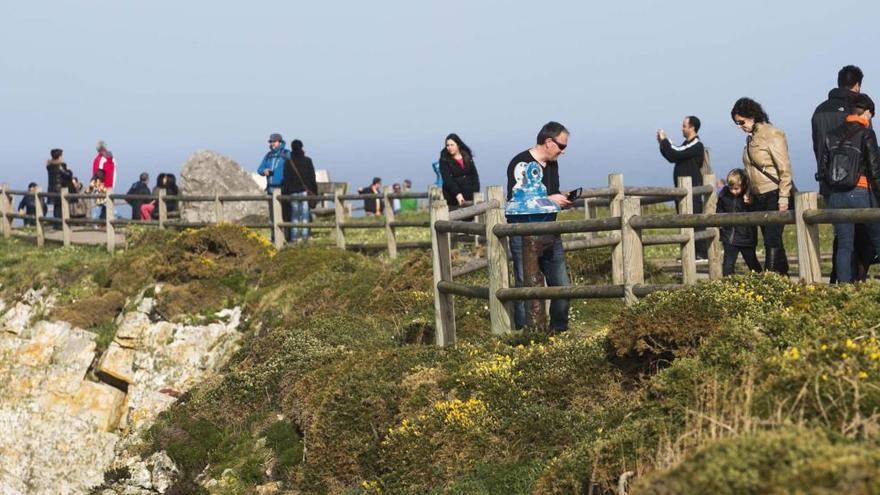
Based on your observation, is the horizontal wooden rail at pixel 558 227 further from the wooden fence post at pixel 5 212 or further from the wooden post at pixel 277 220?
the wooden fence post at pixel 5 212

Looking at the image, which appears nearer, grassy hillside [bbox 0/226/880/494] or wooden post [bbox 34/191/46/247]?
grassy hillside [bbox 0/226/880/494]

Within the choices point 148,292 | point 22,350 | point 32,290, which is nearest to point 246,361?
point 148,292

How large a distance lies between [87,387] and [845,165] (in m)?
12.9

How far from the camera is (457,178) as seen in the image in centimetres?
2186

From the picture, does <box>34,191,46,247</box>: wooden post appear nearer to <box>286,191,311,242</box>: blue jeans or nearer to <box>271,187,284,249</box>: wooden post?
<box>286,191,311,242</box>: blue jeans

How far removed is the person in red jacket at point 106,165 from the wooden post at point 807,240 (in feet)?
79.8

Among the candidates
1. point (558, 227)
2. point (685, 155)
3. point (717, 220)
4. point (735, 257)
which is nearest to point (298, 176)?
point (685, 155)

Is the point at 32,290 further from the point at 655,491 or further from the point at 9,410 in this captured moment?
the point at 655,491

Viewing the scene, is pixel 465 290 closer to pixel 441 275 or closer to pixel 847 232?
pixel 441 275

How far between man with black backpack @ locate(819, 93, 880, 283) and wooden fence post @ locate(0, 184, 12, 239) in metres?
25.1

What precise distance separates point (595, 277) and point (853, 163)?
5629 mm

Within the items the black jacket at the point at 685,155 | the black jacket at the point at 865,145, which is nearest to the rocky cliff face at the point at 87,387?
the black jacket at the point at 685,155

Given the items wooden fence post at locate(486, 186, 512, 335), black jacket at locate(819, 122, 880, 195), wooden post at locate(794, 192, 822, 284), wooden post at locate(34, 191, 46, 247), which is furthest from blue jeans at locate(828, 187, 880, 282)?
wooden post at locate(34, 191, 46, 247)

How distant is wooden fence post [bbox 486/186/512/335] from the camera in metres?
12.9
